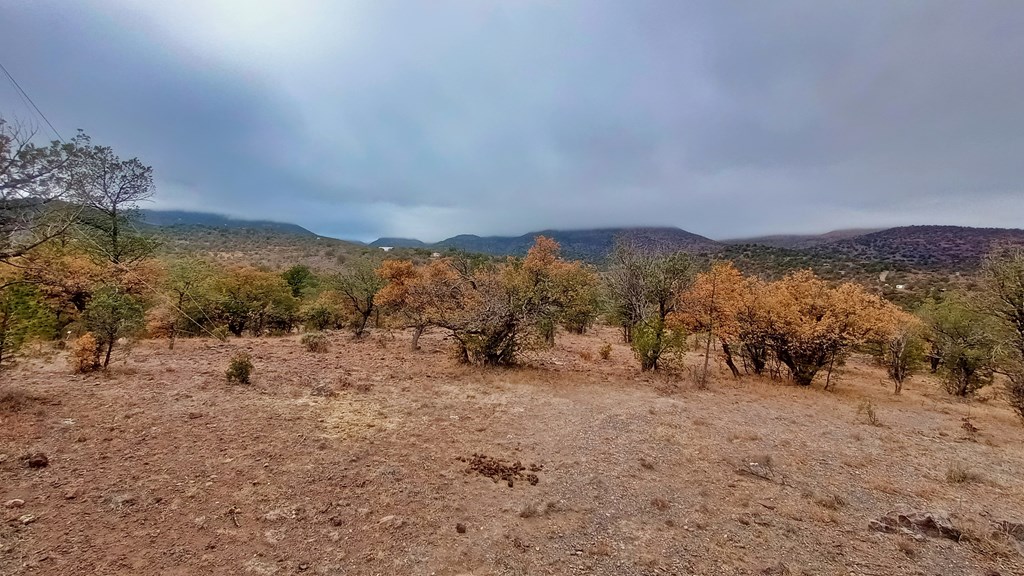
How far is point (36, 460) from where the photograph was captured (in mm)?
5898

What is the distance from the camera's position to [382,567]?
188 inches

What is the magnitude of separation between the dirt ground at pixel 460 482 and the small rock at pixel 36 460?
13 centimetres

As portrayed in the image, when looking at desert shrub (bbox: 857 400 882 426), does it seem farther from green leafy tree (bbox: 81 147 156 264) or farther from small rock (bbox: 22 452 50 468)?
green leafy tree (bbox: 81 147 156 264)

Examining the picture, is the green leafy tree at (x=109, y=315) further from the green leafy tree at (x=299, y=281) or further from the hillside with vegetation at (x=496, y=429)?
the green leafy tree at (x=299, y=281)

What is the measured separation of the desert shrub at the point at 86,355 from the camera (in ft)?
34.8

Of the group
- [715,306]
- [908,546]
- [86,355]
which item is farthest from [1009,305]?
[86,355]

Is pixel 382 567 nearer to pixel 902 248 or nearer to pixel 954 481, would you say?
pixel 954 481

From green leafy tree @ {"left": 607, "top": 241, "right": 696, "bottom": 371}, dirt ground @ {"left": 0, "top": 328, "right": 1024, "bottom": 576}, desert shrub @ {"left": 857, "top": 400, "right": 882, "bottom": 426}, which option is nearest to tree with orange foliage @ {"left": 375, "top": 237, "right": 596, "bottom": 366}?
green leafy tree @ {"left": 607, "top": 241, "right": 696, "bottom": 371}

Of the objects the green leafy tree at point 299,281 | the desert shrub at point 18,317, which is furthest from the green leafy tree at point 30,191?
the green leafy tree at point 299,281

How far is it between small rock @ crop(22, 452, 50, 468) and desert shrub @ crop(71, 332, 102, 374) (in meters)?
6.05

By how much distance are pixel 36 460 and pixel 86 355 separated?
A: 21.1 feet

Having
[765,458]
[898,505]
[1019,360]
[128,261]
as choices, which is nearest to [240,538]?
[765,458]

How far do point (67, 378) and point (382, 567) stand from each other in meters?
11.1

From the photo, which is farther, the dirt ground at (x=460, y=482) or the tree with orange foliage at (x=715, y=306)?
the tree with orange foliage at (x=715, y=306)
